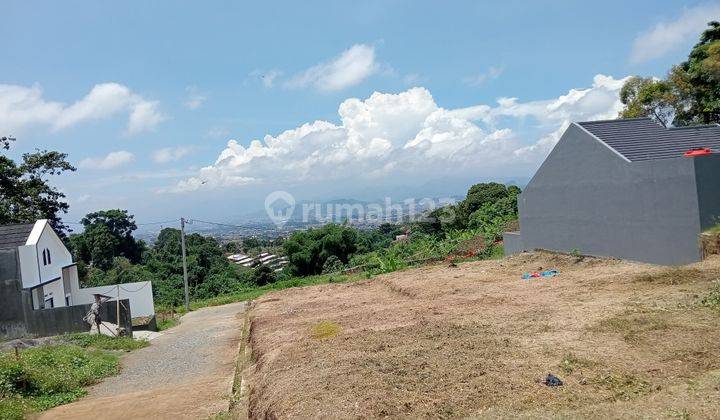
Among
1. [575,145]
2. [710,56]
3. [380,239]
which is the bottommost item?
[380,239]

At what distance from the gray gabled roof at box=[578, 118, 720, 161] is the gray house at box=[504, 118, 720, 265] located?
29 mm

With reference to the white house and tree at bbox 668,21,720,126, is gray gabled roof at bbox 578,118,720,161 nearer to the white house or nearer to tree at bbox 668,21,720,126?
tree at bbox 668,21,720,126

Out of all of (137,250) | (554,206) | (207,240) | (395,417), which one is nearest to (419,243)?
(554,206)

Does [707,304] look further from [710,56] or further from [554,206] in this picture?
[710,56]

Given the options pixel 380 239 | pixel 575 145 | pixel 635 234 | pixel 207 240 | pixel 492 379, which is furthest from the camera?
pixel 380 239

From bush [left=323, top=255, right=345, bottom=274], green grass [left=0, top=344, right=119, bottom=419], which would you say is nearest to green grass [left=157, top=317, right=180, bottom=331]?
green grass [left=0, top=344, right=119, bottom=419]

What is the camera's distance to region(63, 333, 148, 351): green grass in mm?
15538

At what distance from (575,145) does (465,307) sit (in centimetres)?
863

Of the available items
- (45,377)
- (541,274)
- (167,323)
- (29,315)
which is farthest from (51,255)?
(541,274)

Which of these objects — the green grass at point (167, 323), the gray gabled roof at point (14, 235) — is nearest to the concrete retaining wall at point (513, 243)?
the green grass at point (167, 323)

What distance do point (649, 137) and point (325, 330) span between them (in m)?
12.4

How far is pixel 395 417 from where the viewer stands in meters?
5.60

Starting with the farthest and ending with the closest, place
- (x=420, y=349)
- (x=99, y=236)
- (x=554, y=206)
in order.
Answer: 1. (x=99, y=236)
2. (x=554, y=206)
3. (x=420, y=349)

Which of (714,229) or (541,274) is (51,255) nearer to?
(541,274)
